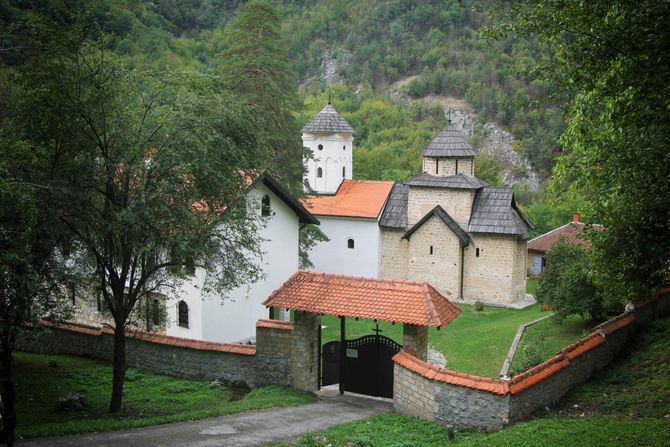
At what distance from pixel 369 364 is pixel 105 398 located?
6.06 metres

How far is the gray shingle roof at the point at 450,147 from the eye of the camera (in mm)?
30859

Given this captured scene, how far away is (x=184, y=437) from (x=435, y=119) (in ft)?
225

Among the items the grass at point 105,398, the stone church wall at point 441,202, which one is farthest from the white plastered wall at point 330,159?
the grass at point 105,398

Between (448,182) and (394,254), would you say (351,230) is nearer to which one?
(394,254)

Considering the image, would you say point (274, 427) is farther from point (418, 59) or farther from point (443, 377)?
point (418, 59)

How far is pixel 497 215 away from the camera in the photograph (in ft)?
99.6

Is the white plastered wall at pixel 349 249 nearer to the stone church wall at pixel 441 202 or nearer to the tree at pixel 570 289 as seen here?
the stone church wall at pixel 441 202

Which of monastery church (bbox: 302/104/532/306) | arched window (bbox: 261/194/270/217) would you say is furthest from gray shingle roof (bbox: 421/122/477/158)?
arched window (bbox: 261/194/270/217)

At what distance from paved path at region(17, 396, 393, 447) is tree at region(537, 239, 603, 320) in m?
7.55

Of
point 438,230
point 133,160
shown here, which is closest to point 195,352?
point 133,160

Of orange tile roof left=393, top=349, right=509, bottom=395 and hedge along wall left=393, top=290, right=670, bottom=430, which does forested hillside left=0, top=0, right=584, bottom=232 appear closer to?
hedge along wall left=393, top=290, right=670, bottom=430

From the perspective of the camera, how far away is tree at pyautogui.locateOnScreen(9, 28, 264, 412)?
41.7 ft

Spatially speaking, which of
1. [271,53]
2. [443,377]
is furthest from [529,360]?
[271,53]

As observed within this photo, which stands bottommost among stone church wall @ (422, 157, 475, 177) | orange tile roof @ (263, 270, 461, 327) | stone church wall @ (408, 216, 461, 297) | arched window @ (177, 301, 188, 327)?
arched window @ (177, 301, 188, 327)
